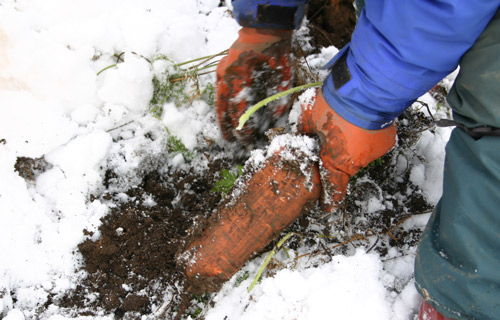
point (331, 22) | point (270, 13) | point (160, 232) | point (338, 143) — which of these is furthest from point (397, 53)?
point (331, 22)

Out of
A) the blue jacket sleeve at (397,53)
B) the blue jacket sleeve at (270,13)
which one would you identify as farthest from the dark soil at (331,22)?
the blue jacket sleeve at (397,53)

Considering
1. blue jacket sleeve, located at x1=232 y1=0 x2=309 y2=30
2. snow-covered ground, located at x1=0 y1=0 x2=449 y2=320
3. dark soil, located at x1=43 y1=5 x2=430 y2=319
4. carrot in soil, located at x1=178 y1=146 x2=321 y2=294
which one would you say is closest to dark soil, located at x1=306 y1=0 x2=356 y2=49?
snow-covered ground, located at x1=0 y1=0 x2=449 y2=320

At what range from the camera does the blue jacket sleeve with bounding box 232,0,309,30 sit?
5.72 feet

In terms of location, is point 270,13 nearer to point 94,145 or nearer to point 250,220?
point 250,220

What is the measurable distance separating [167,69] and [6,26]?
2.91ft

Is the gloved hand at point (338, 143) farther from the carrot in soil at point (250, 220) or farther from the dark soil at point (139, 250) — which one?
the dark soil at point (139, 250)

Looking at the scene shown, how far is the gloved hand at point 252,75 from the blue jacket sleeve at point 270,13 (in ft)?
0.12

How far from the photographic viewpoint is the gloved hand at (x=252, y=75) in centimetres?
178

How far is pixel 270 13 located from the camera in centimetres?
177

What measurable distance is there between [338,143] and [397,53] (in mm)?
435

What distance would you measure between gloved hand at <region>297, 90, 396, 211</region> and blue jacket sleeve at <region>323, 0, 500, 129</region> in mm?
43

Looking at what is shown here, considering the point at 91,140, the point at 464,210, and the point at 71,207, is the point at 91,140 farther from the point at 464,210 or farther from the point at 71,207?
the point at 464,210

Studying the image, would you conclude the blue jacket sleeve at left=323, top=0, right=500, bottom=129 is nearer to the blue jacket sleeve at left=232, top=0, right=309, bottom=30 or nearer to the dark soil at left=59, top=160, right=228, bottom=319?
the blue jacket sleeve at left=232, top=0, right=309, bottom=30

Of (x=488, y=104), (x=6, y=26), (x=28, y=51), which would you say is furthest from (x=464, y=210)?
(x=6, y=26)
